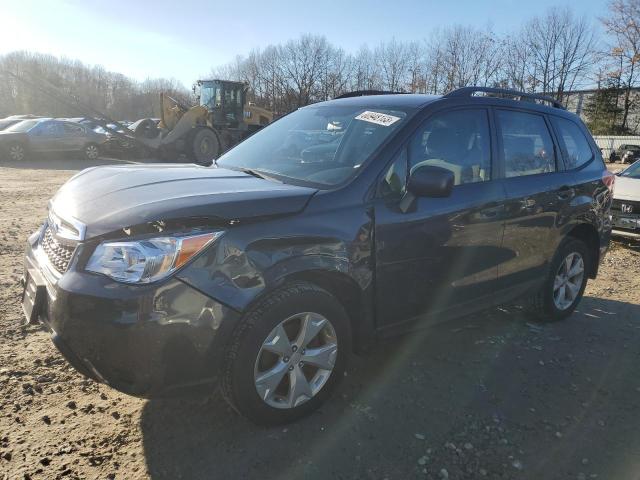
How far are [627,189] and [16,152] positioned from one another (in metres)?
19.7

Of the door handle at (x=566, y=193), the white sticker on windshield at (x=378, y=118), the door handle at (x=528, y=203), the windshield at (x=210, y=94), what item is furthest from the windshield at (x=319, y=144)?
the windshield at (x=210, y=94)

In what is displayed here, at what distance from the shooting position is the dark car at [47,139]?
18.5 metres

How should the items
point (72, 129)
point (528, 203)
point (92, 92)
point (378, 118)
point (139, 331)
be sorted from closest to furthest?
point (139, 331) → point (378, 118) → point (528, 203) → point (72, 129) → point (92, 92)

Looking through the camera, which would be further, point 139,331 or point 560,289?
point 560,289

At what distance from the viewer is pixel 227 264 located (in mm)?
2355

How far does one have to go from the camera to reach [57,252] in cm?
259

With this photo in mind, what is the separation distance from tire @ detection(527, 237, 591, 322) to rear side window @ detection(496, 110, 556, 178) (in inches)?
31.9

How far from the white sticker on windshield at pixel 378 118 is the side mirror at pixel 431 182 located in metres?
0.48

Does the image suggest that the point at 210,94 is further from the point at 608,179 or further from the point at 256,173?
the point at 256,173

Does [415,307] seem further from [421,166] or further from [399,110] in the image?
[399,110]

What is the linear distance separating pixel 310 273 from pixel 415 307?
0.89 meters

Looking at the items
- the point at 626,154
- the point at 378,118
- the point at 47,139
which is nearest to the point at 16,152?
the point at 47,139

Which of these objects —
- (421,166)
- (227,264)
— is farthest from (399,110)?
(227,264)

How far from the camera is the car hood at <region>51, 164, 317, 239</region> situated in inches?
92.8
